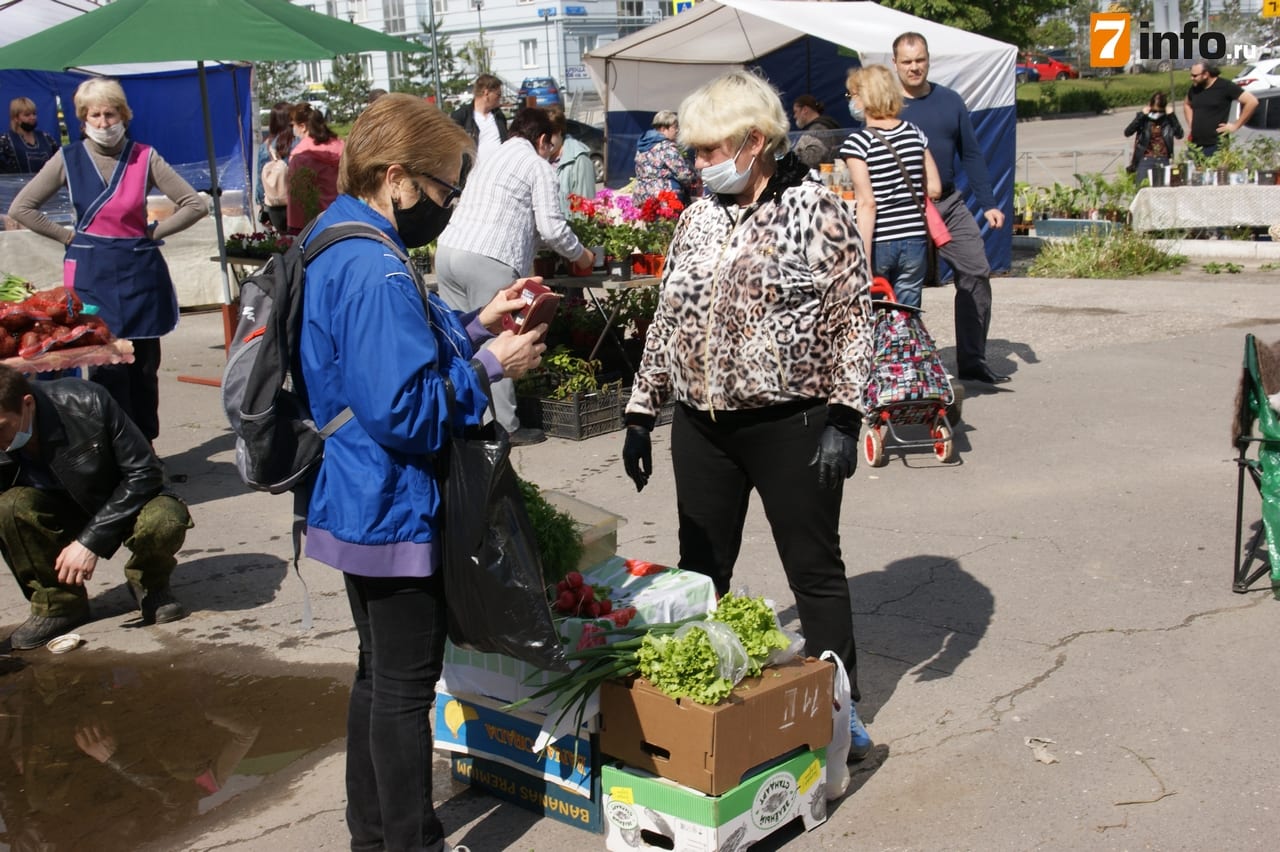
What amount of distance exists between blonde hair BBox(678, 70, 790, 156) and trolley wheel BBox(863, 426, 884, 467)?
367 centimetres

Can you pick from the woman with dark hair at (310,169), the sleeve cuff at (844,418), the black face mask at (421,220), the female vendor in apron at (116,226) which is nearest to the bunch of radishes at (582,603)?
the sleeve cuff at (844,418)

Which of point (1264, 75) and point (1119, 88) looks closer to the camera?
point (1264, 75)

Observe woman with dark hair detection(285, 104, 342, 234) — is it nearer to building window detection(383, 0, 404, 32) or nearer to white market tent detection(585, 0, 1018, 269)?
white market tent detection(585, 0, 1018, 269)

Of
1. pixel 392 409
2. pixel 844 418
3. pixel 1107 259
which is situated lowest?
pixel 1107 259

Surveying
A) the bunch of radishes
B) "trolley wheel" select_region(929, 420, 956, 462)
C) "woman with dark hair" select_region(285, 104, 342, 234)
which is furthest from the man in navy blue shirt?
the bunch of radishes

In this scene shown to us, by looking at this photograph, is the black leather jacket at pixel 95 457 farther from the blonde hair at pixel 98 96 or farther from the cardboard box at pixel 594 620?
the blonde hair at pixel 98 96

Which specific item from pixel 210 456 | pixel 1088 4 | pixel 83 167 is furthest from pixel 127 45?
pixel 1088 4

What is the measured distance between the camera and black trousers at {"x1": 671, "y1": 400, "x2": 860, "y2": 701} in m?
3.76

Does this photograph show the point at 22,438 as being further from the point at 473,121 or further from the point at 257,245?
the point at 473,121

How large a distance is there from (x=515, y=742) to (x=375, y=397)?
133 cm

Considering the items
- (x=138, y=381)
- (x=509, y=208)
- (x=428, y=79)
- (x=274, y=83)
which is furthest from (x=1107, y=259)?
(x=428, y=79)

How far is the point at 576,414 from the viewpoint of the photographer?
26.8 feet

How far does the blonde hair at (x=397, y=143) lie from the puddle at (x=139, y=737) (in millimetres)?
1998

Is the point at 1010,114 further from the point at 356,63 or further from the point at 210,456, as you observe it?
the point at 356,63
